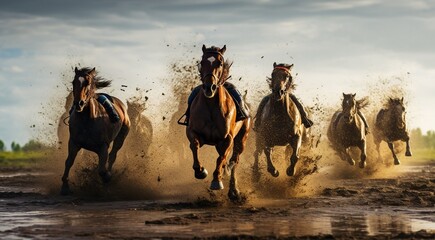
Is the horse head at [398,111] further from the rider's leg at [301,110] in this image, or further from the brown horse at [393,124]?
the rider's leg at [301,110]

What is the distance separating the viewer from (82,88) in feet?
57.5

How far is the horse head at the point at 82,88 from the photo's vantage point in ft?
57.1

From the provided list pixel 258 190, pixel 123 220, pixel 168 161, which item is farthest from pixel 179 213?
pixel 168 161

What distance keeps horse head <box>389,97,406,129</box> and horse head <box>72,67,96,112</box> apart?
651 inches

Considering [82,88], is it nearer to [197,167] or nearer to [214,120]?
[214,120]

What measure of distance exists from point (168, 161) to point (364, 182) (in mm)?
6841

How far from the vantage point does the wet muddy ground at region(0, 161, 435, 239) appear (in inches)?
466

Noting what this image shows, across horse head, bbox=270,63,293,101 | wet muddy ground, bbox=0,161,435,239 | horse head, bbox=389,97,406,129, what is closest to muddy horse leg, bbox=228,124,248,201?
wet muddy ground, bbox=0,161,435,239

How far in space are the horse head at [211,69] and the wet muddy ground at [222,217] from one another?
6.89 ft

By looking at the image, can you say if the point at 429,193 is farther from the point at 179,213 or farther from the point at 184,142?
the point at 184,142

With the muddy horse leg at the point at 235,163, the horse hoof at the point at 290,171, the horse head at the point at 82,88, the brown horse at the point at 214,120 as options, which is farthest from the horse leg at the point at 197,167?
the horse hoof at the point at 290,171

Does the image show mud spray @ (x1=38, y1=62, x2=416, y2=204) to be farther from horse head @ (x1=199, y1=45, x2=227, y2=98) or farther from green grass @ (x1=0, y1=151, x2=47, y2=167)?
green grass @ (x1=0, y1=151, x2=47, y2=167)

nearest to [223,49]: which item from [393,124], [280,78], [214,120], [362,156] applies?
[214,120]

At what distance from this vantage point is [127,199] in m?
18.2
